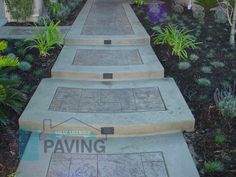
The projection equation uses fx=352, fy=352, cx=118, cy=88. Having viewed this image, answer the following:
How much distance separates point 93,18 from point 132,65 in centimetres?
315

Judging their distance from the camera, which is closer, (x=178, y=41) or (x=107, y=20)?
(x=178, y=41)

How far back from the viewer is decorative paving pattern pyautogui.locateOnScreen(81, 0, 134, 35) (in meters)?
6.56

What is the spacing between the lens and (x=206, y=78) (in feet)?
15.3

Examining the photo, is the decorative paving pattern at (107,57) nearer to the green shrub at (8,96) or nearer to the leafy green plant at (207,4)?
the green shrub at (8,96)

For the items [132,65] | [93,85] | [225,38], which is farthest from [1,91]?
[225,38]

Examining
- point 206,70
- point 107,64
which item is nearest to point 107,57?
point 107,64

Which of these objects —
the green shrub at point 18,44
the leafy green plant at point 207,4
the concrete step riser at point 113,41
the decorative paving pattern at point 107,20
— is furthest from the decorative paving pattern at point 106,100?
the leafy green plant at point 207,4

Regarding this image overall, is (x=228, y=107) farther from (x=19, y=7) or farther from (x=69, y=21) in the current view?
(x=19, y=7)

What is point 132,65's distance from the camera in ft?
16.5

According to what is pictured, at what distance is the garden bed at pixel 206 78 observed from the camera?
336cm

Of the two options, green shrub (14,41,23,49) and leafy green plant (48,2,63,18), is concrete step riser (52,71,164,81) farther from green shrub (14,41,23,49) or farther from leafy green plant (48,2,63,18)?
leafy green plant (48,2,63,18)

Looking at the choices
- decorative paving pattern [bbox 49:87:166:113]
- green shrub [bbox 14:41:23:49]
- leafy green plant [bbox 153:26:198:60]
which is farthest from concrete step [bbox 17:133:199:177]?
green shrub [bbox 14:41:23:49]

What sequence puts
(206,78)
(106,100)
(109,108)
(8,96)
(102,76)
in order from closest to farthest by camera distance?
(8,96) < (109,108) < (106,100) < (206,78) < (102,76)

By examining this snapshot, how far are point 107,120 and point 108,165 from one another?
0.65 m
